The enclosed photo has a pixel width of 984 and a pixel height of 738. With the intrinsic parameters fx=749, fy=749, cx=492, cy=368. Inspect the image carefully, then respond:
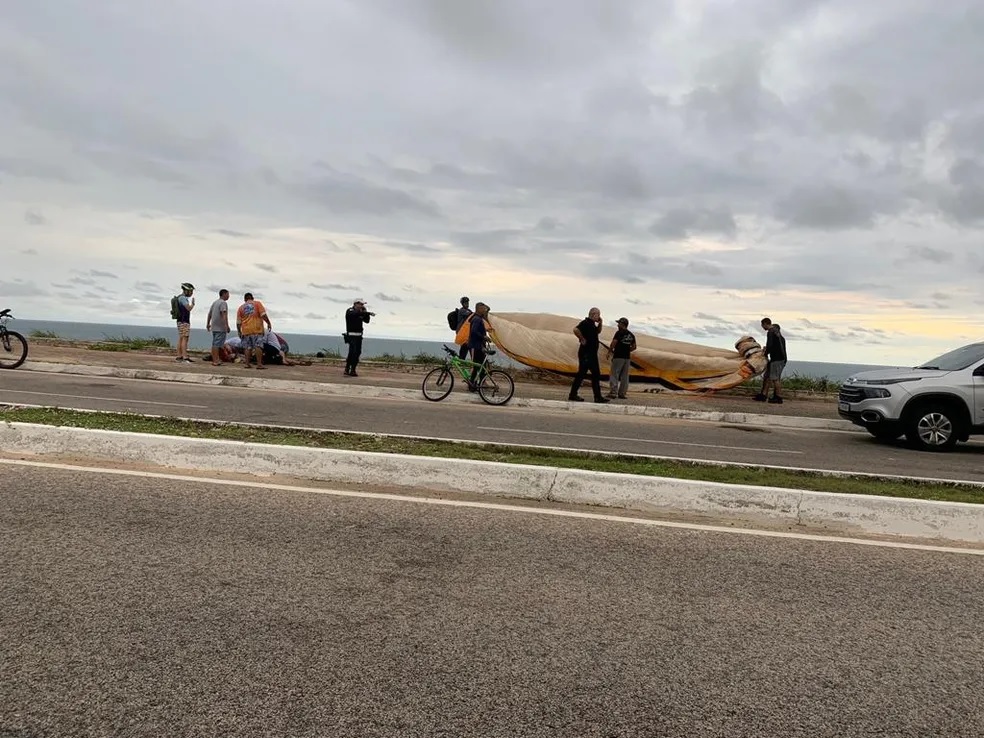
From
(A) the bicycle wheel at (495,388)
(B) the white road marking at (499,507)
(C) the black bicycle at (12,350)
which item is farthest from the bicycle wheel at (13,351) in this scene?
(B) the white road marking at (499,507)

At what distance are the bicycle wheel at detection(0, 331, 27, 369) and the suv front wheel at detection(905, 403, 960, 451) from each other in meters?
17.7

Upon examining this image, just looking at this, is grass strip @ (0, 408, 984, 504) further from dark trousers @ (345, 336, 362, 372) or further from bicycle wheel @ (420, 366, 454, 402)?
dark trousers @ (345, 336, 362, 372)

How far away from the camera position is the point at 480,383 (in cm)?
1583

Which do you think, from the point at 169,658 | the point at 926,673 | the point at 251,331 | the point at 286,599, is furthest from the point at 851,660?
the point at 251,331

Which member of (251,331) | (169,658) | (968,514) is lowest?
(169,658)

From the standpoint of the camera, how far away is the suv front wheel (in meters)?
12.0

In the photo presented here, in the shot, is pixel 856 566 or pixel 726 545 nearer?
pixel 856 566

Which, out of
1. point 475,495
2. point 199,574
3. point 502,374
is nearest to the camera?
point 199,574

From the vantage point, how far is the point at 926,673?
3.55 meters

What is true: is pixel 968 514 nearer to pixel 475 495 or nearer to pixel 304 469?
pixel 475 495

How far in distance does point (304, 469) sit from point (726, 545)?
3.94 metres

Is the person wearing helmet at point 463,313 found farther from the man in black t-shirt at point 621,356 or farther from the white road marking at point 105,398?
the white road marking at point 105,398

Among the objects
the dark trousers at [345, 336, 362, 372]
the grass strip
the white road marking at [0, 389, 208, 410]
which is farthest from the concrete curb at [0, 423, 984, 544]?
the dark trousers at [345, 336, 362, 372]

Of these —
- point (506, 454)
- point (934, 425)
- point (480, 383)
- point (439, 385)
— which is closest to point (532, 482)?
point (506, 454)
